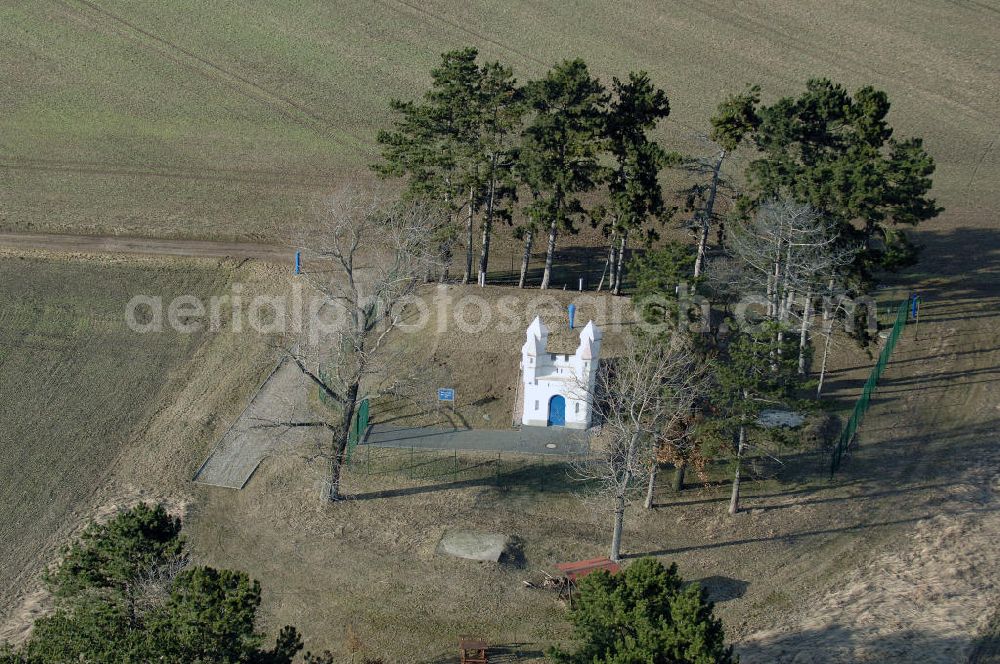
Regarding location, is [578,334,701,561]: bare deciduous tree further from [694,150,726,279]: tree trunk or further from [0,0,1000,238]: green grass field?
[0,0,1000,238]: green grass field

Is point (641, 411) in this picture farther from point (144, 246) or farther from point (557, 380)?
point (144, 246)

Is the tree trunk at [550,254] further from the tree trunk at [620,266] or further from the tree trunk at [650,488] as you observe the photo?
the tree trunk at [650,488]

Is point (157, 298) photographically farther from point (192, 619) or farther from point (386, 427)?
point (192, 619)

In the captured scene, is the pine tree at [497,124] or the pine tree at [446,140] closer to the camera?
the pine tree at [497,124]

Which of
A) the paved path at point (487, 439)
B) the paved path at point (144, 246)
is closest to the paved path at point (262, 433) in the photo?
the paved path at point (487, 439)

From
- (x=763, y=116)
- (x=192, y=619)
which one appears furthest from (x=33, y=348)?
(x=763, y=116)
